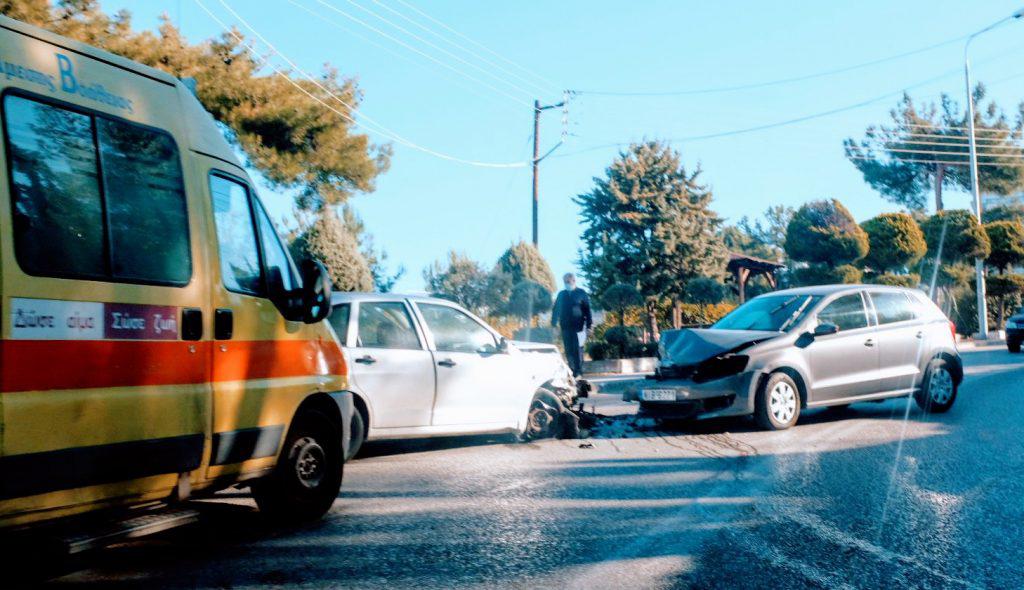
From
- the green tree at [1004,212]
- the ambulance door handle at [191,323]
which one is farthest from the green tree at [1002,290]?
the ambulance door handle at [191,323]

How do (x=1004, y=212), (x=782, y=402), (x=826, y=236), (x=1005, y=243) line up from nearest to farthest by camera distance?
(x=782, y=402)
(x=826, y=236)
(x=1005, y=243)
(x=1004, y=212)

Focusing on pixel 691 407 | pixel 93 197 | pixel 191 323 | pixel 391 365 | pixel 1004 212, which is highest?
pixel 1004 212

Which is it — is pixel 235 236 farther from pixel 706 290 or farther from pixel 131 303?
pixel 706 290

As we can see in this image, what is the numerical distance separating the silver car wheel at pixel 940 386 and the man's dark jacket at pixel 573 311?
547cm

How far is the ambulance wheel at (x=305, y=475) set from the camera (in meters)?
5.25

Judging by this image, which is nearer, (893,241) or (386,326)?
(386,326)

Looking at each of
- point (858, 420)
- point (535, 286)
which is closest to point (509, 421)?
point (858, 420)

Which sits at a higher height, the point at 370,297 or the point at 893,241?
the point at 893,241

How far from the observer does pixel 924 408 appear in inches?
417

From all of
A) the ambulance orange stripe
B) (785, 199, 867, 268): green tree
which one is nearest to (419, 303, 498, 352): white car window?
the ambulance orange stripe

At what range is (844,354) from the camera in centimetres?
980

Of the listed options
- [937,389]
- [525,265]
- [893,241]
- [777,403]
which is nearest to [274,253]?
[777,403]

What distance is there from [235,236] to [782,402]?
258 inches

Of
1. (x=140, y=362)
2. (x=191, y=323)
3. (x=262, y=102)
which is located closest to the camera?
(x=140, y=362)
